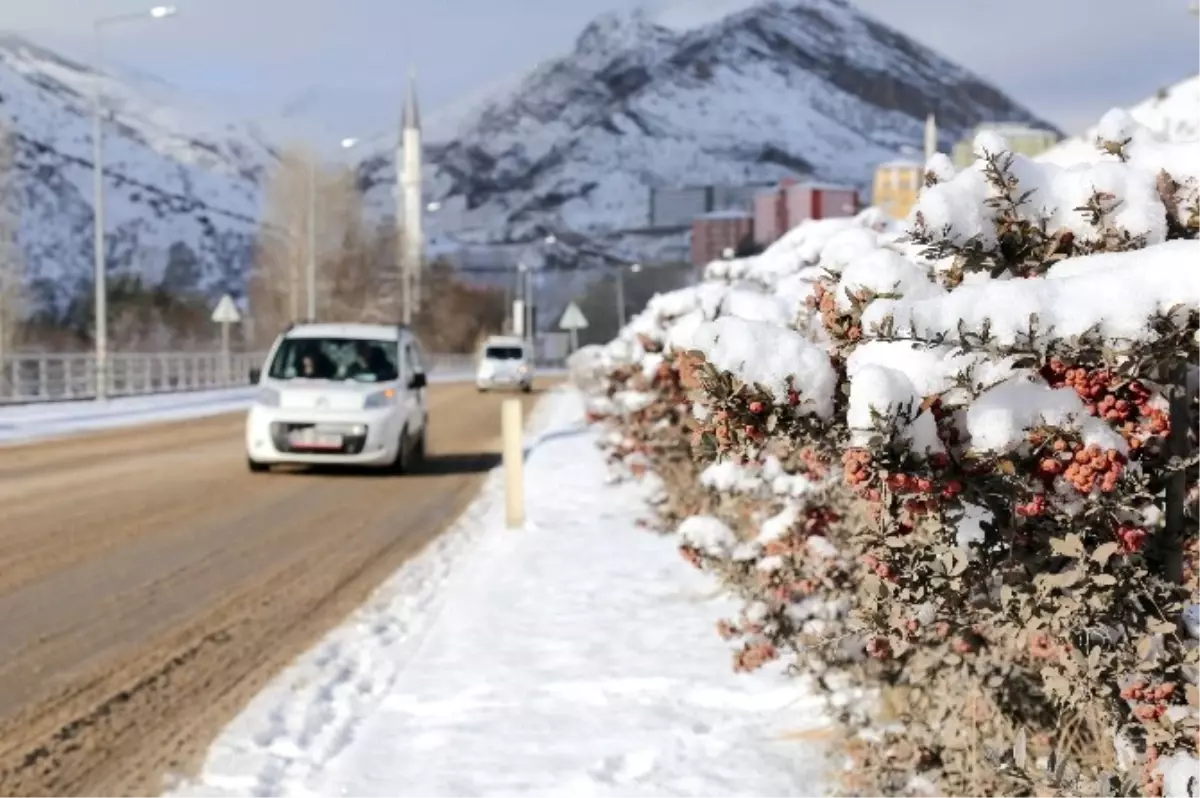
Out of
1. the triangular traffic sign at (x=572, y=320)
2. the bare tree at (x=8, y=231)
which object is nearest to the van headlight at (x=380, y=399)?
the triangular traffic sign at (x=572, y=320)

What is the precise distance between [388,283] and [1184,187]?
8808 cm

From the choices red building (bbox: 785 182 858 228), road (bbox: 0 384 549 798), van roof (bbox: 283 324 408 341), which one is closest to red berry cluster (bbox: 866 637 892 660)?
road (bbox: 0 384 549 798)

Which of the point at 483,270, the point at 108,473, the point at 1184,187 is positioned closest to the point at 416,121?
the point at 483,270

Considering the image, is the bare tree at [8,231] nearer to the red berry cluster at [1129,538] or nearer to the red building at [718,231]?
the red berry cluster at [1129,538]

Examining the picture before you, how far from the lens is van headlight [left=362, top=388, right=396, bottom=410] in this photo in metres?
15.8

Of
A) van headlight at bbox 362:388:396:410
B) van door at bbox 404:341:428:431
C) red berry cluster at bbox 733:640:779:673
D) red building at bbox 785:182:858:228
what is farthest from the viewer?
red building at bbox 785:182:858:228

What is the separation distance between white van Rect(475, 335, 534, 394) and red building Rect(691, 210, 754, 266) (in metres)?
126

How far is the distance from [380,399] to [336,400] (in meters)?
0.53

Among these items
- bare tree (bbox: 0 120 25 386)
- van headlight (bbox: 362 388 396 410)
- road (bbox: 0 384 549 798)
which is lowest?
road (bbox: 0 384 549 798)

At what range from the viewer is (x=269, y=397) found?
1560 centimetres

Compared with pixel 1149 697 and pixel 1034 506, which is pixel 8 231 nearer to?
pixel 1034 506

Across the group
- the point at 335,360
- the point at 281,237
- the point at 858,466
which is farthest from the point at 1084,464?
the point at 281,237

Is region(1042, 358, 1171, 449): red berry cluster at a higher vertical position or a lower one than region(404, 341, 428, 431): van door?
higher

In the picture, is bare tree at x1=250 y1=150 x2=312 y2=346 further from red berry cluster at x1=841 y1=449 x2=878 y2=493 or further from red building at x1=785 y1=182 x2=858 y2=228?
red berry cluster at x1=841 y1=449 x2=878 y2=493
